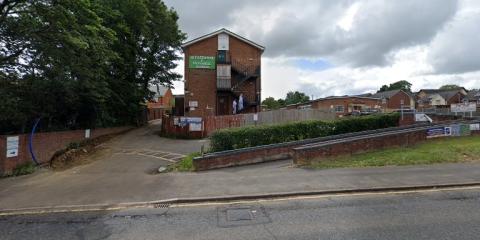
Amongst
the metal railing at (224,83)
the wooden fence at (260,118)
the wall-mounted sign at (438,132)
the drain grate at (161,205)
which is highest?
the metal railing at (224,83)

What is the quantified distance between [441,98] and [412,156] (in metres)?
96.6

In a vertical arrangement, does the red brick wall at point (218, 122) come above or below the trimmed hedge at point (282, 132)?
above

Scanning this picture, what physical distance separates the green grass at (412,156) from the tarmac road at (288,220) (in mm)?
3746

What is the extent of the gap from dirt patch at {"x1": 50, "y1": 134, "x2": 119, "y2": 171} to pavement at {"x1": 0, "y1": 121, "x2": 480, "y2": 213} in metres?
2.43

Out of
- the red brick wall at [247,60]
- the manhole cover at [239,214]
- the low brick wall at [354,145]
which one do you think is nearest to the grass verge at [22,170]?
the low brick wall at [354,145]

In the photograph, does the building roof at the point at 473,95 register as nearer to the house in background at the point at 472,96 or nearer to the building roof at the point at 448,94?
the house in background at the point at 472,96

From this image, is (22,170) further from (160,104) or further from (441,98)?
(441,98)

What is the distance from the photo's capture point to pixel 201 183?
1088 centimetres

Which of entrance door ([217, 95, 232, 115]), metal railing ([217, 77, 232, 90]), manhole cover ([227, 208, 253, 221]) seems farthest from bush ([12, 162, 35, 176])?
entrance door ([217, 95, 232, 115])

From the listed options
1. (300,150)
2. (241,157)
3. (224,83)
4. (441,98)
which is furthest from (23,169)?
(441,98)

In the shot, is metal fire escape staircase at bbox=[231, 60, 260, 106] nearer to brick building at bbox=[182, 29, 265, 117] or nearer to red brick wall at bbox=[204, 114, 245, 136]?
brick building at bbox=[182, 29, 265, 117]

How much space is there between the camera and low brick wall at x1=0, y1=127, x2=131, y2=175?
50.5 ft

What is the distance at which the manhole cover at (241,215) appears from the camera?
702 cm

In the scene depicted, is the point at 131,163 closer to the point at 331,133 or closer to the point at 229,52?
the point at 331,133
